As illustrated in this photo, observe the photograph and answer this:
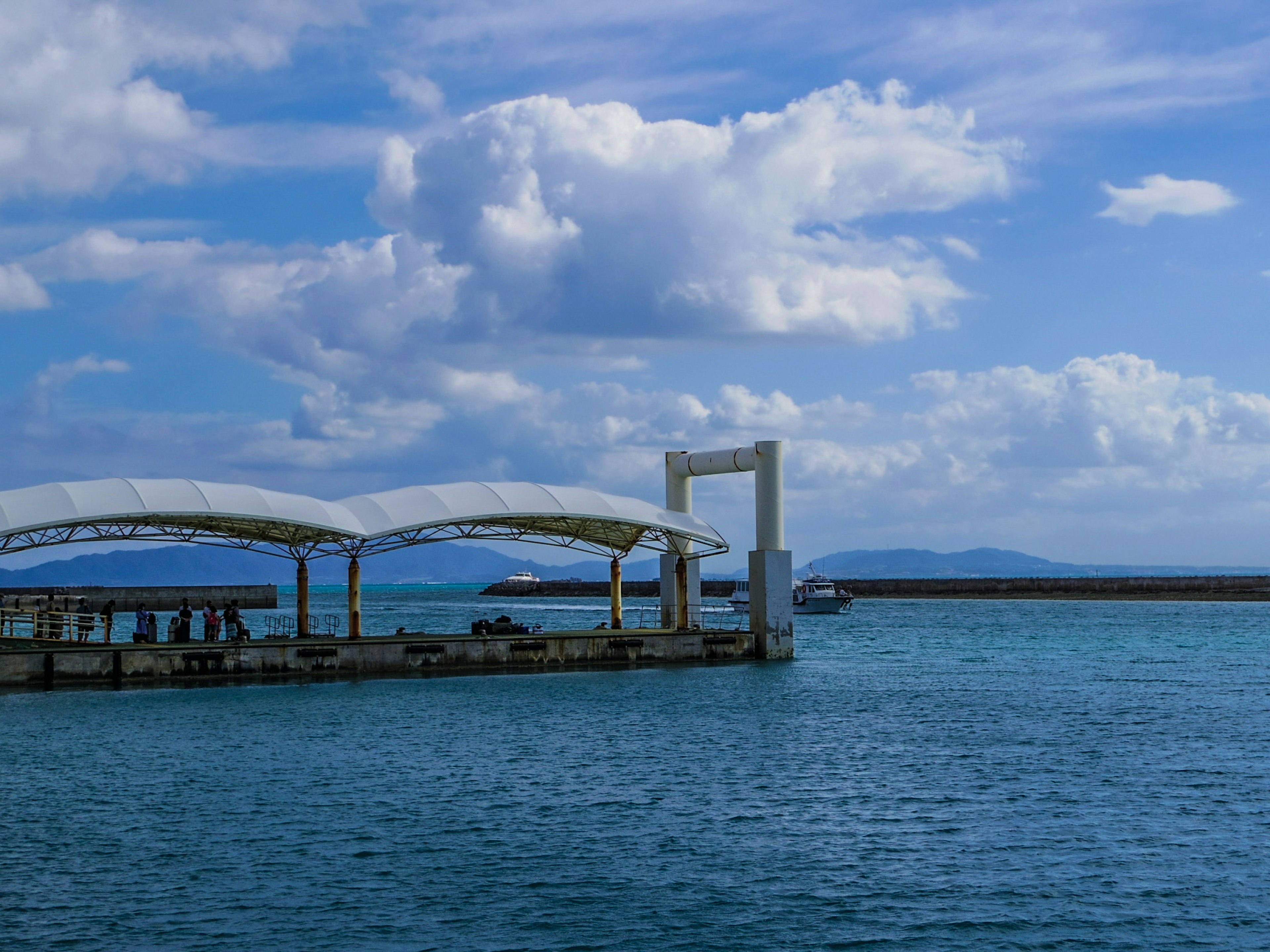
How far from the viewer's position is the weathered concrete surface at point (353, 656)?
38594mm

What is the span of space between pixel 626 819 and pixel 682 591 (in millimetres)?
30829

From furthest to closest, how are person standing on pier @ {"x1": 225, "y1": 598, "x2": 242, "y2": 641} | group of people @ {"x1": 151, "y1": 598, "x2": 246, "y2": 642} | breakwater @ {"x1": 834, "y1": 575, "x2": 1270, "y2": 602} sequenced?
1. breakwater @ {"x1": 834, "y1": 575, "x2": 1270, "y2": 602}
2. group of people @ {"x1": 151, "y1": 598, "x2": 246, "y2": 642}
3. person standing on pier @ {"x1": 225, "y1": 598, "x2": 242, "y2": 641}

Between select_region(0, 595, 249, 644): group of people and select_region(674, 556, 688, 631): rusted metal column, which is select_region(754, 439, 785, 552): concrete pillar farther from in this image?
select_region(0, 595, 249, 644): group of people

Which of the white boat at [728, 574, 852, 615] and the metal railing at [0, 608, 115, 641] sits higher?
the metal railing at [0, 608, 115, 641]

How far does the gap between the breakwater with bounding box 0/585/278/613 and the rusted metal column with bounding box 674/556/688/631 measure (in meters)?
90.5

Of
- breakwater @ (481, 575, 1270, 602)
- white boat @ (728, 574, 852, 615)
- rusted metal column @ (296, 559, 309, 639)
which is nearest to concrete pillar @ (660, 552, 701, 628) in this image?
rusted metal column @ (296, 559, 309, 639)

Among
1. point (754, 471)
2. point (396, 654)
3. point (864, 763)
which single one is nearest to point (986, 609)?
point (754, 471)

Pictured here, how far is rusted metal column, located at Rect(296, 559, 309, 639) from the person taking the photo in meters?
44.8

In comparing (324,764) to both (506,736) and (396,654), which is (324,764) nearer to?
(506,736)

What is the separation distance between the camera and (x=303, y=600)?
4622cm

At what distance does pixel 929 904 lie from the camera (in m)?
16.8

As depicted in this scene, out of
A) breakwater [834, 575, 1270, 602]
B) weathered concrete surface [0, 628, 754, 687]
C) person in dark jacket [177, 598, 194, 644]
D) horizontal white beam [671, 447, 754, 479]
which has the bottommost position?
breakwater [834, 575, 1270, 602]

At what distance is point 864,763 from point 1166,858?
957 centimetres

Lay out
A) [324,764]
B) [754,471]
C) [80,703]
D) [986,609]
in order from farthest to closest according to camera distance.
Answer: [986,609] < [754,471] < [80,703] < [324,764]
